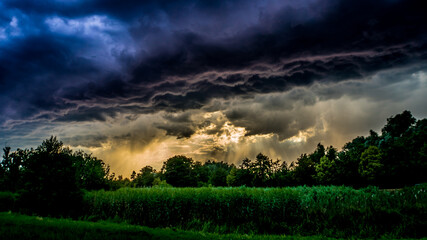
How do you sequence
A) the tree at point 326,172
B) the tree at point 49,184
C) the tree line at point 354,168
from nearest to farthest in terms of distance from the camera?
the tree at point 49,184
the tree line at point 354,168
the tree at point 326,172

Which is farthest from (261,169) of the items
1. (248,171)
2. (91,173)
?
(91,173)

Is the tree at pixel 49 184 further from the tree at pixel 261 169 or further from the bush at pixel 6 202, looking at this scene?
the tree at pixel 261 169

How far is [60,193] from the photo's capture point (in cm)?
1587

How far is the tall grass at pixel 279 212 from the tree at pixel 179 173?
1966 inches

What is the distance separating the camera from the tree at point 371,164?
47447 mm

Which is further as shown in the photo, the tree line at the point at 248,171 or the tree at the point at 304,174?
the tree at the point at 304,174

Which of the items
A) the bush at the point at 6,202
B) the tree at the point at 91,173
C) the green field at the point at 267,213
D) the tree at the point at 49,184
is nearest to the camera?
the green field at the point at 267,213

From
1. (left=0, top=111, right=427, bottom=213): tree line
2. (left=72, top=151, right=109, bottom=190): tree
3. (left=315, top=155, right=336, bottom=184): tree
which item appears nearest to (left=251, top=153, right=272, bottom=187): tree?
(left=0, top=111, right=427, bottom=213): tree line

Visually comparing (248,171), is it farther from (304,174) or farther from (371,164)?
(371,164)

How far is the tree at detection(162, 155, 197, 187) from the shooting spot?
65.9 meters

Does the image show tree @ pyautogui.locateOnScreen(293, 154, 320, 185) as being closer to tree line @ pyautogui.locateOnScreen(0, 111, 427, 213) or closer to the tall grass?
tree line @ pyautogui.locateOnScreen(0, 111, 427, 213)

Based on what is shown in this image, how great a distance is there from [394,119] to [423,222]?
75490 mm

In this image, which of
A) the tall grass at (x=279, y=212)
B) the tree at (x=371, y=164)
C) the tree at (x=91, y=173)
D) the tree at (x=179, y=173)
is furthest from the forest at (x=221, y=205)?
the tree at (x=179, y=173)

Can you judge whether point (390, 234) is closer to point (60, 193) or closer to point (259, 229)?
point (259, 229)
